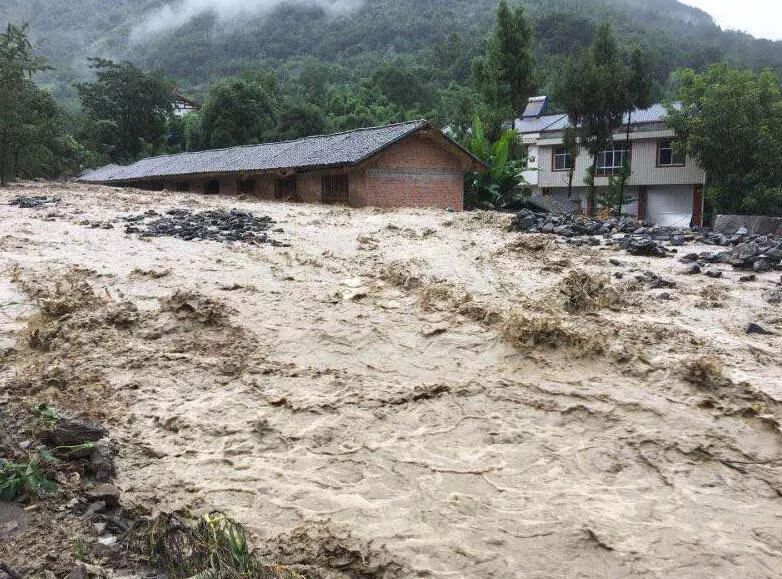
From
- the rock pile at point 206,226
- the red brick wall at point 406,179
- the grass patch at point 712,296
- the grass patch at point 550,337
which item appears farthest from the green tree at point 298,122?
the grass patch at point 550,337

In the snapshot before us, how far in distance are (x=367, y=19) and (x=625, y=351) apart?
321 ft

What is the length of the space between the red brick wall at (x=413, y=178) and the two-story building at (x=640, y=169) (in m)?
6.49

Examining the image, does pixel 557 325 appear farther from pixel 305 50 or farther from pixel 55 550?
pixel 305 50

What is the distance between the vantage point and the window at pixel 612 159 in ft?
91.8

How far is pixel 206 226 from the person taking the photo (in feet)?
40.0

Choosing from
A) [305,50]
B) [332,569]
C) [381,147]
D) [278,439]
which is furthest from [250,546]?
[305,50]

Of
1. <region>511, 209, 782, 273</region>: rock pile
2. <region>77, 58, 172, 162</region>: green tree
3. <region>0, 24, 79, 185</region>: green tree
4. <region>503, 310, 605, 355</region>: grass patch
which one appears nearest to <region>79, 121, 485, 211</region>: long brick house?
<region>0, 24, 79, 185</region>: green tree

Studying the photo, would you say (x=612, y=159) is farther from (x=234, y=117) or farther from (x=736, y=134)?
(x=234, y=117)

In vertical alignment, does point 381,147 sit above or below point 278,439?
above

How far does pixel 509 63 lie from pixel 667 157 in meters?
7.21

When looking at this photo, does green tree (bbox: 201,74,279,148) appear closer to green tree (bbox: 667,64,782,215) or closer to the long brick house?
the long brick house

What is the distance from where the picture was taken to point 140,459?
172 inches

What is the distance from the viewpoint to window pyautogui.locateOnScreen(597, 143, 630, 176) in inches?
1101

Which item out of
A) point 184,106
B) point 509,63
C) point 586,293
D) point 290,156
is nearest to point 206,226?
point 586,293
